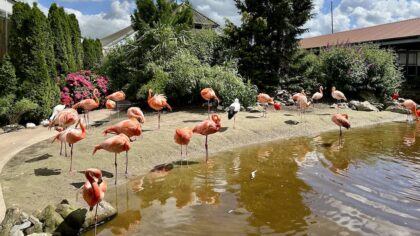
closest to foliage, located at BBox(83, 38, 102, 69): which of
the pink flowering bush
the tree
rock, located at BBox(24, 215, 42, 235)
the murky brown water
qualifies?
the pink flowering bush

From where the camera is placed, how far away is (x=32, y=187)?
7.22 meters

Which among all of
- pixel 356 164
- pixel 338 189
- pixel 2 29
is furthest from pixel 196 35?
pixel 338 189

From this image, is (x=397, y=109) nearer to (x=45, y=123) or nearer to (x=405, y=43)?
(x=405, y=43)

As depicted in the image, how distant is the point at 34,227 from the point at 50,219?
0.78ft

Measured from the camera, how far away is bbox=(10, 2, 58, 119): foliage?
13942 millimetres

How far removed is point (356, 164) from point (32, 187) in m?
6.55

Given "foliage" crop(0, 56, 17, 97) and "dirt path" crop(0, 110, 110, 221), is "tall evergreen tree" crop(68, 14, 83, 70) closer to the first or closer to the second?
"foliage" crop(0, 56, 17, 97)

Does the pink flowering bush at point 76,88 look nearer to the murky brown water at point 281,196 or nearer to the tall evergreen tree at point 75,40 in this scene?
the tall evergreen tree at point 75,40

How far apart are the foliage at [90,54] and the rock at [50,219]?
1932cm

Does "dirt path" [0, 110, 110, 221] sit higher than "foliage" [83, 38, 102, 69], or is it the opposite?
"foliage" [83, 38, 102, 69]

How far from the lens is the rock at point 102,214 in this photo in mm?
5870

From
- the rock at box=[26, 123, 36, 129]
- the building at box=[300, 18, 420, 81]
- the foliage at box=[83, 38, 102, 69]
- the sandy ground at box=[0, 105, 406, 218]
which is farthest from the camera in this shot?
the foliage at box=[83, 38, 102, 69]

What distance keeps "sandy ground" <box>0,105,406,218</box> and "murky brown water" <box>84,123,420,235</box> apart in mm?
760

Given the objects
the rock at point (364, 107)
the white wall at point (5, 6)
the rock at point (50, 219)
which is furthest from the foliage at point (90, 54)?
the rock at point (50, 219)
